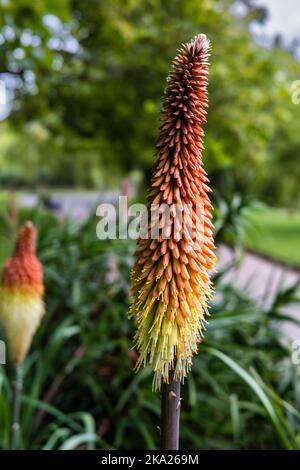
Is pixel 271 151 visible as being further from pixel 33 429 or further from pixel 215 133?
pixel 33 429

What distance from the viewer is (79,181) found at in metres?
54.2

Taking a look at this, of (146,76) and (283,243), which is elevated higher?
(146,76)

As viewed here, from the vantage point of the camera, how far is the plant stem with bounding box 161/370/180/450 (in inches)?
26.2

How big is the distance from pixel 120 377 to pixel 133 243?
73 centimetres

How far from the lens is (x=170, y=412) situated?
2.19 ft

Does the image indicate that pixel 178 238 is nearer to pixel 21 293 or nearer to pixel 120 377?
pixel 21 293

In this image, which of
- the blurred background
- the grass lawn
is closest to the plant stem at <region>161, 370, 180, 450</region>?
the blurred background

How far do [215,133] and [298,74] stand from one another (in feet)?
10.6

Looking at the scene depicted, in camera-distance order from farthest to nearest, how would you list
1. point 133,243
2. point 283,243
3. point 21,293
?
1. point 283,243
2. point 133,243
3. point 21,293

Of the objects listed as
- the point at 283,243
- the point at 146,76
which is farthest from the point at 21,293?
the point at 283,243

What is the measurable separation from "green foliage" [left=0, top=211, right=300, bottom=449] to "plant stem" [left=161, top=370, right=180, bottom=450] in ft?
4.37

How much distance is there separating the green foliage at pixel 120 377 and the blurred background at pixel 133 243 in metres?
0.01

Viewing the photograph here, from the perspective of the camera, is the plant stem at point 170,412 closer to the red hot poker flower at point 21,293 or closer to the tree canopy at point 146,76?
the red hot poker flower at point 21,293

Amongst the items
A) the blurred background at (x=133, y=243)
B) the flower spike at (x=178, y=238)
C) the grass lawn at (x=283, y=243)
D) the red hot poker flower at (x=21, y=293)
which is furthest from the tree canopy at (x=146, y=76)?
the flower spike at (x=178, y=238)
